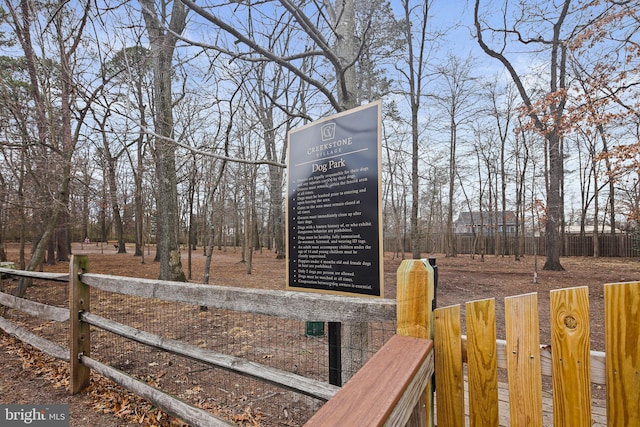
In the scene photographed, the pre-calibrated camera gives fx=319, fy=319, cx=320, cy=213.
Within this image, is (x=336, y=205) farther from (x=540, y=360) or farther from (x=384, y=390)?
(x=384, y=390)

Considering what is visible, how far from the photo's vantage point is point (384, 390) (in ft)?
2.91

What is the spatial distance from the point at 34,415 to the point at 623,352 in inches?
168

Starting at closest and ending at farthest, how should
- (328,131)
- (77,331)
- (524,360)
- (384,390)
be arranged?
(384,390), (524,360), (328,131), (77,331)

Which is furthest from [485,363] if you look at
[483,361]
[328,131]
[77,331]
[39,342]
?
[39,342]

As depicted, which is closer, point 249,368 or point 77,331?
point 249,368

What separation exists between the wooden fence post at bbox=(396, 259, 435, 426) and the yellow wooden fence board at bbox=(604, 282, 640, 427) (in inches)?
A: 21.8

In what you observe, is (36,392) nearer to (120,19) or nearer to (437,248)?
(120,19)

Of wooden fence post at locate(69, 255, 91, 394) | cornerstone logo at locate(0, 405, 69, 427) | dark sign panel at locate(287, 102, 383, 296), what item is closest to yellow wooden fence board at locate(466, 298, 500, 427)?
dark sign panel at locate(287, 102, 383, 296)

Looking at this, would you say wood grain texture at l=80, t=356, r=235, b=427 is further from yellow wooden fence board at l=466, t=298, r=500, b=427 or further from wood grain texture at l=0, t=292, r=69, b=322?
yellow wooden fence board at l=466, t=298, r=500, b=427

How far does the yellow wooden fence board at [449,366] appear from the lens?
49.9 inches

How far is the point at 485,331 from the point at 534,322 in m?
0.17

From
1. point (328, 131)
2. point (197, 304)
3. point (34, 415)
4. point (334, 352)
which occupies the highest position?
point (328, 131)

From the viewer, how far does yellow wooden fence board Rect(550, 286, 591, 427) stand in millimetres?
1116

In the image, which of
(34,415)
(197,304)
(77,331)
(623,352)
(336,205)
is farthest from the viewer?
(77,331)
